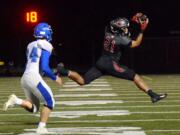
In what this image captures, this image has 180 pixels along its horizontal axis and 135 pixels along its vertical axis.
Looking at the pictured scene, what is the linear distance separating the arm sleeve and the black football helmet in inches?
87.8

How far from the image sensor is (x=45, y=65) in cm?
828

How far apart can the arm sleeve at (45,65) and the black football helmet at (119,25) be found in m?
2.23

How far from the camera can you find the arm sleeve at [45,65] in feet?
27.1

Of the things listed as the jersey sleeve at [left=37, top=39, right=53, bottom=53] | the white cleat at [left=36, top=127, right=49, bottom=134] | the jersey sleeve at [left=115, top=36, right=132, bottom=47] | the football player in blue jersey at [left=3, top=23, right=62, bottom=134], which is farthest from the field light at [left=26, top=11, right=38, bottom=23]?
Answer: the white cleat at [left=36, top=127, right=49, bottom=134]

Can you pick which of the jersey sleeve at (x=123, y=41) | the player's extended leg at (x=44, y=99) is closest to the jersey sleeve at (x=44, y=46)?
the player's extended leg at (x=44, y=99)

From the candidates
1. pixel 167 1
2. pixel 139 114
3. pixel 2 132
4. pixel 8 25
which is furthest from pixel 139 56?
pixel 2 132

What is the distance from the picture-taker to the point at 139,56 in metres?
34.8

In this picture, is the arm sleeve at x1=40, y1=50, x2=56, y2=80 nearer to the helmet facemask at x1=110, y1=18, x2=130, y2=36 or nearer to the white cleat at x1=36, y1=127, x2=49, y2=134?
the white cleat at x1=36, y1=127, x2=49, y2=134

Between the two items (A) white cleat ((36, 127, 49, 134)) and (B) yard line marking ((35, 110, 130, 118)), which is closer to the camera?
(A) white cleat ((36, 127, 49, 134))

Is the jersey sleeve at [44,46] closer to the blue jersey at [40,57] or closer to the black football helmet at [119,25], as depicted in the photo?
the blue jersey at [40,57]

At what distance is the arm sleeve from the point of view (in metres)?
8.27

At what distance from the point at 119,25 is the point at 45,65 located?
2390mm

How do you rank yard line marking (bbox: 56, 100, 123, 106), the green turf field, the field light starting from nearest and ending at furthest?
1. the green turf field
2. yard line marking (bbox: 56, 100, 123, 106)
3. the field light

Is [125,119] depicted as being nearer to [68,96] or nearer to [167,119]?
[167,119]
